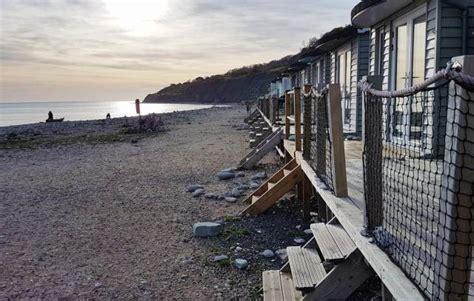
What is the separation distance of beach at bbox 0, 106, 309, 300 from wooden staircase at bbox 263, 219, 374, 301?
42cm

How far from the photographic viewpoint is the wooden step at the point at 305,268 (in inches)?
154

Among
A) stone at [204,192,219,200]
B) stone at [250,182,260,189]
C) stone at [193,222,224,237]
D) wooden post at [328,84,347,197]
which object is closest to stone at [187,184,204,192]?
stone at [204,192,219,200]

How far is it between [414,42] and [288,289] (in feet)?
19.1

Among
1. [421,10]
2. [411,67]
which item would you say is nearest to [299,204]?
[411,67]

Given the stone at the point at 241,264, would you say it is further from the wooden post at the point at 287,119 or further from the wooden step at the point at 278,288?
the wooden post at the point at 287,119

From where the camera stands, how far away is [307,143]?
707 centimetres

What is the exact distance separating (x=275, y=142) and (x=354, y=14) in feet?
11.7

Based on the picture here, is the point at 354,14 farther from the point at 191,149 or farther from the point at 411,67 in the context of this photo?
the point at 191,149

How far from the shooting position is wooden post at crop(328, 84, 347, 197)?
4.35 metres

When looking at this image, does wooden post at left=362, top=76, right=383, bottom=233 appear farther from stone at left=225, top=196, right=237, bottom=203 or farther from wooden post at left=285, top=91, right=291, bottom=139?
wooden post at left=285, top=91, right=291, bottom=139

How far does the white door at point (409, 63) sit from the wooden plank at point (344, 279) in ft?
14.6

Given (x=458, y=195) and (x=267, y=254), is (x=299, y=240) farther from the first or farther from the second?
(x=458, y=195)

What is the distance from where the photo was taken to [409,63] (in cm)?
848

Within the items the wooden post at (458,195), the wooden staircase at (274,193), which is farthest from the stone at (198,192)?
the wooden post at (458,195)
